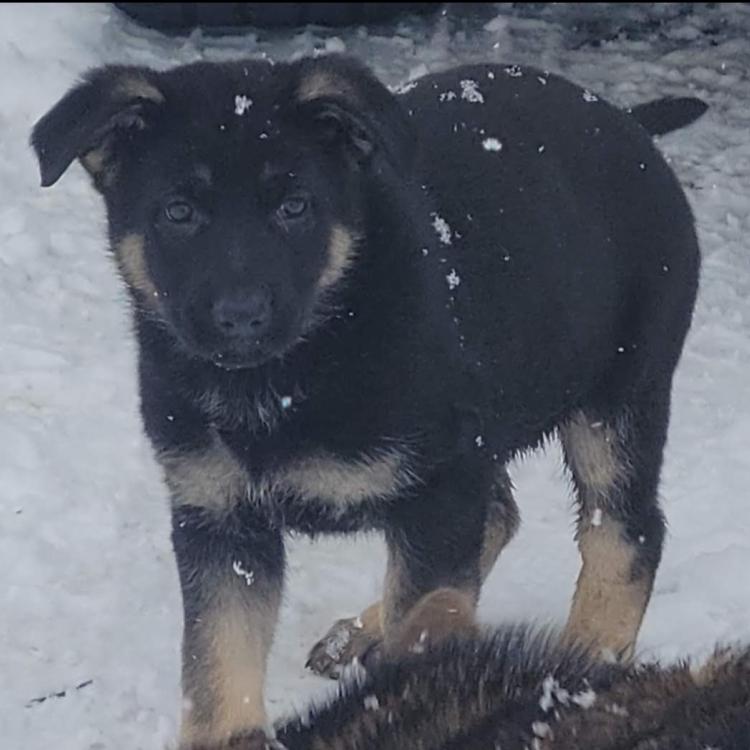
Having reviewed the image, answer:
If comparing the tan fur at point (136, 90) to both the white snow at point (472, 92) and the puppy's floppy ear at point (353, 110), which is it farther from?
the white snow at point (472, 92)

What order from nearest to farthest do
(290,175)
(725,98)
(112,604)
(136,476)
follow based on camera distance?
(290,175)
(112,604)
(136,476)
(725,98)

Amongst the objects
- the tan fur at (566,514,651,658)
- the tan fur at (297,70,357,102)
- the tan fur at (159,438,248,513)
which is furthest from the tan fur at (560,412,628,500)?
the tan fur at (297,70,357,102)

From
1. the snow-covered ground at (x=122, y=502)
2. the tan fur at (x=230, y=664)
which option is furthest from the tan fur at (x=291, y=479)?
the snow-covered ground at (x=122, y=502)

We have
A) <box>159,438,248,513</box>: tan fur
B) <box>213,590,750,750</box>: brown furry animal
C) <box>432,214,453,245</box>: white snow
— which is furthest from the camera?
<box>432,214,453,245</box>: white snow

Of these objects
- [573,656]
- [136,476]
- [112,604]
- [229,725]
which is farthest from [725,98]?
[573,656]

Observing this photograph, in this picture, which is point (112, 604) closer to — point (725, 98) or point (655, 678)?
point (655, 678)

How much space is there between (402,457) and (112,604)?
1.28 m

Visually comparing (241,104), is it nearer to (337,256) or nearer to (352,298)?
(337,256)

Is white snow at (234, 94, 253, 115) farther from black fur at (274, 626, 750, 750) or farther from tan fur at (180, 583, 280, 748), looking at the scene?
black fur at (274, 626, 750, 750)

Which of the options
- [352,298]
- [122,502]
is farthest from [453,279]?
[122,502]

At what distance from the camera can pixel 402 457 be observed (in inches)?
166

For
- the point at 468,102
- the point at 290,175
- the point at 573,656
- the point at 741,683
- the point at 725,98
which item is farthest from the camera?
the point at 725,98

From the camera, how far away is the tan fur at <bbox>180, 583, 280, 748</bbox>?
4348 mm

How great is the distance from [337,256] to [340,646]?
1.22 metres
